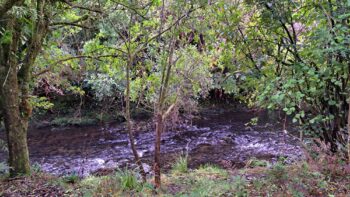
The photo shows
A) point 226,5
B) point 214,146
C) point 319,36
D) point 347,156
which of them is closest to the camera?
point 319,36

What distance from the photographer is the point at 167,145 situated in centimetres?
996

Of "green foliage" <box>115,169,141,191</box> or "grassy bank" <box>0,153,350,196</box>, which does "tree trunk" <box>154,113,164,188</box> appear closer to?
"grassy bank" <box>0,153,350,196</box>

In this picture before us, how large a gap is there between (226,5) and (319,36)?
60.1 inches

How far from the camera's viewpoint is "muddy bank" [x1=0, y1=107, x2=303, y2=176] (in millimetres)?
8242

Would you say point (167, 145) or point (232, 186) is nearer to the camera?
point (232, 186)

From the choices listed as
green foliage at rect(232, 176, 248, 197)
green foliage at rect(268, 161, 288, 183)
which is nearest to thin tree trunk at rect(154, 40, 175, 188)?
green foliage at rect(232, 176, 248, 197)

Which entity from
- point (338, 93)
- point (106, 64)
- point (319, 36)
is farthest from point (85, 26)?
point (338, 93)

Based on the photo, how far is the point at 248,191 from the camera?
12.7 ft

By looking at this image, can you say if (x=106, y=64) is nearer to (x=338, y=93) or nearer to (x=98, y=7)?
(x=98, y=7)

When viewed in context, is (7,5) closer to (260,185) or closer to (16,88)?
(16,88)

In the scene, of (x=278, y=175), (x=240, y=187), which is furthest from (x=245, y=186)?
(x=278, y=175)

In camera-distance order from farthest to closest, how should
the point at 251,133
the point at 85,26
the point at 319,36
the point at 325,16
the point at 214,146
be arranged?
the point at 251,133 < the point at 214,146 < the point at 85,26 < the point at 325,16 < the point at 319,36

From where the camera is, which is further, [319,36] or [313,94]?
[313,94]


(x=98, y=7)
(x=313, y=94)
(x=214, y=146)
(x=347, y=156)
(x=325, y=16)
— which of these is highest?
(x=98, y=7)
